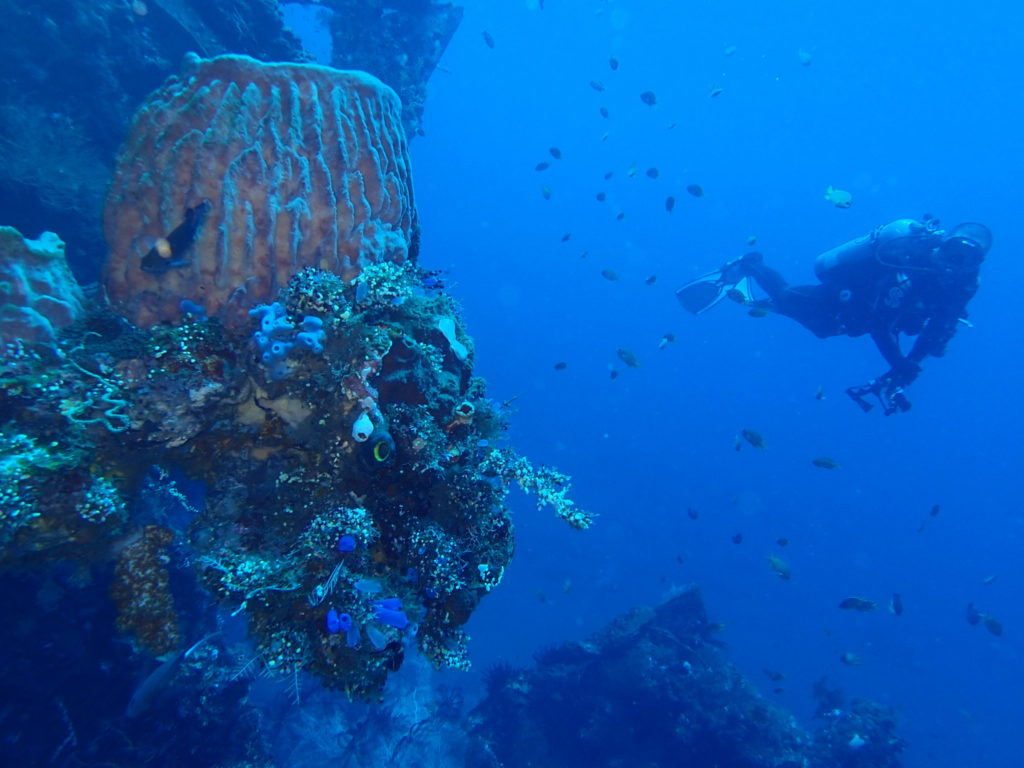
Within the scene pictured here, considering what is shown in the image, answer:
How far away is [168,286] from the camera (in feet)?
13.1

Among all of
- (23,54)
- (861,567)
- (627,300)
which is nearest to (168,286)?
(23,54)

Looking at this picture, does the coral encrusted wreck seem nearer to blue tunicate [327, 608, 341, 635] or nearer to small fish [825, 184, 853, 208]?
blue tunicate [327, 608, 341, 635]

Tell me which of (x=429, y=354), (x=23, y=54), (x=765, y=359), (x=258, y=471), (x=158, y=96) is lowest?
(x=258, y=471)

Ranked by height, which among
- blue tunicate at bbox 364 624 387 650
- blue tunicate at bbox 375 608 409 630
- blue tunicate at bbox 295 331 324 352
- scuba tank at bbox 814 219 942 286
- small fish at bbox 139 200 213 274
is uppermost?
scuba tank at bbox 814 219 942 286

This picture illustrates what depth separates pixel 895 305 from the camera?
1163 cm

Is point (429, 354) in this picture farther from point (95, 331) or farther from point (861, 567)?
point (861, 567)

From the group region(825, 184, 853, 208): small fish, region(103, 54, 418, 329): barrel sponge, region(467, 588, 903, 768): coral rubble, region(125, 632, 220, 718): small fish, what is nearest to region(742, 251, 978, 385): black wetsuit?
region(825, 184, 853, 208): small fish

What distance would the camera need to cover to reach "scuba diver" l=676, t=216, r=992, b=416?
35.3 feet

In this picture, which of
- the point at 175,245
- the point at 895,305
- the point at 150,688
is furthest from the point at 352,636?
the point at 895,305

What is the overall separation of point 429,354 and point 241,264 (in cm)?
155

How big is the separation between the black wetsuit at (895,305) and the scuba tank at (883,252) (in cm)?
4

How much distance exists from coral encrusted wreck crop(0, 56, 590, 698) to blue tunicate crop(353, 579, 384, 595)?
0.02 metres

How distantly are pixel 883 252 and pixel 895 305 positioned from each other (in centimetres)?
137

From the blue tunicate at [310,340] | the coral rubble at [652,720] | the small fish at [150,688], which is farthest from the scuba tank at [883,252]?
the small fish at [150,688]
